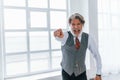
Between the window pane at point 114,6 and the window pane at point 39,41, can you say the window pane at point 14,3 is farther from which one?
the window pane at point 114,6

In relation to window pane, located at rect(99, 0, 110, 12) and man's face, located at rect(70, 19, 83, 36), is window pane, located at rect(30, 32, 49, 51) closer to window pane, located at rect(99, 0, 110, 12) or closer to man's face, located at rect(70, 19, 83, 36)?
man's face, located at rect(70, 19, 83, 36)

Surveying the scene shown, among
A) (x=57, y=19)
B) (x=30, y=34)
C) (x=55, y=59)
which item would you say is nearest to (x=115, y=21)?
(x=57, y=19)

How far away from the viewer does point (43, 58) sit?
7.78 feet

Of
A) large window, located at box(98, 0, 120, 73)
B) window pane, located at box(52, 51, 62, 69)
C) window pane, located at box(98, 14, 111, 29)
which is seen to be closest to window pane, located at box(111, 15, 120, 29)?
large window, located at box(98, 0, 120, 73)

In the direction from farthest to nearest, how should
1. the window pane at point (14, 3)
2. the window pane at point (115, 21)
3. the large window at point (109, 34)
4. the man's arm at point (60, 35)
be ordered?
the window pane at point (115, 21), the large window at point (109, 34), the window pane at point (14, 3), the man's arm at point (60, 35)

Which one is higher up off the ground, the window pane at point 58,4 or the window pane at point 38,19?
the window pane at point 58,4

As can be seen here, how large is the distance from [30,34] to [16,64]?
35cm

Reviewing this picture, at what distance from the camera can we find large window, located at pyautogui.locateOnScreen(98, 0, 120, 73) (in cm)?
267

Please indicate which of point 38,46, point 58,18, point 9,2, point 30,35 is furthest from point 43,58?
point 9,2

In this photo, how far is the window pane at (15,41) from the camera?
82.8 inches

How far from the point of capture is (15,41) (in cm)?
→ 215

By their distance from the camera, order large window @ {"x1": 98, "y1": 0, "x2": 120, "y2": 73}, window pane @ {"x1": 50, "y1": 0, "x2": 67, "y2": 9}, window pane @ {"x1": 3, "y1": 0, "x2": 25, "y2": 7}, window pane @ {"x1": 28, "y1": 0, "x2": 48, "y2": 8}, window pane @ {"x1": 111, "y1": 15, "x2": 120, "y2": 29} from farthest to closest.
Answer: window pane @ {"x1": 111, "y1": 15, "x2": 120, "y2": 29}, large window @ {"x1": 98, "y1": 0, "x2": 120, "y2": 73}, window pane @ {"x1": 50, "y1": 0, "x2": 67, "y2": 9}, window pane @ {"x1": 28, "y1": 0, "x2": 48, "y2": 8}, window pane @ {"x1": 3, "y1": 0, "x2": 25, "y2": 7}

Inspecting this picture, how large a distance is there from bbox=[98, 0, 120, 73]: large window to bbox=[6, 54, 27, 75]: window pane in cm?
100

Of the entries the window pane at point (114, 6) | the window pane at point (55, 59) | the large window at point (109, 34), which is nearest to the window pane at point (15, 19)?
the window pane at point (55, 59)
